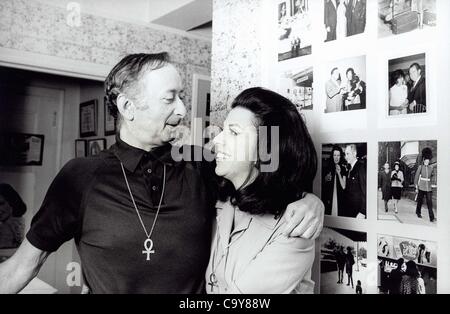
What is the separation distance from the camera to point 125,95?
791mm

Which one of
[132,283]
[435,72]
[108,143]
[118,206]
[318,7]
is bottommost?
[132,283]

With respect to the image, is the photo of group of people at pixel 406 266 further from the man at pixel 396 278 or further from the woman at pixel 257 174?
the woman at pixel 257 174

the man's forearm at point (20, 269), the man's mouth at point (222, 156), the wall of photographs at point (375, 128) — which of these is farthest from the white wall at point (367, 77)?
the man's forearm at point (20, 269)

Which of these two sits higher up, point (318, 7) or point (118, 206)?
point (318, 7)

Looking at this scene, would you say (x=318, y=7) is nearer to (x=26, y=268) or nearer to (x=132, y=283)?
(x=132, y=283)

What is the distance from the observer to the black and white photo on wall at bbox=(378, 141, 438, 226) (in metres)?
0.69

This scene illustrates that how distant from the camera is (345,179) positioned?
2.78 ft

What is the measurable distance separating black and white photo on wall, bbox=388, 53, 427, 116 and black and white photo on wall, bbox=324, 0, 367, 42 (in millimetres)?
112

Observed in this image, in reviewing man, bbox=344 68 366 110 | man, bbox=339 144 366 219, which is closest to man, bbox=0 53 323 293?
man, bbox=339 144 366 219

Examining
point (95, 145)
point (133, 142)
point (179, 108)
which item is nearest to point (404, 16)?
point (179, 108)

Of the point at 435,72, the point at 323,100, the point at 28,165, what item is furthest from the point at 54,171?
the point at 435,72

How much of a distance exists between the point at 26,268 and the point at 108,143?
0.31 metres

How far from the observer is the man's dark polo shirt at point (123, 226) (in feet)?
2.47

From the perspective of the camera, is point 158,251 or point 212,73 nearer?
point 158,251
